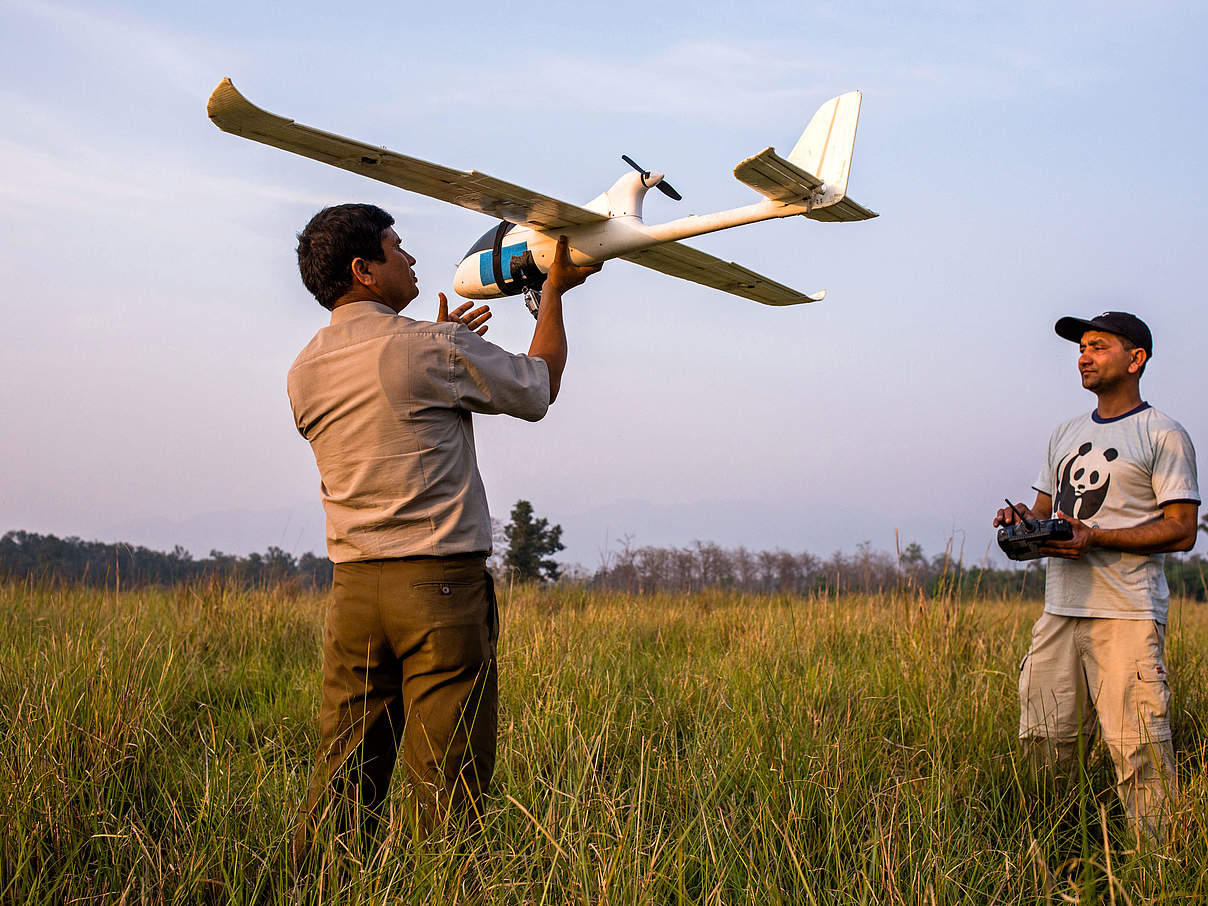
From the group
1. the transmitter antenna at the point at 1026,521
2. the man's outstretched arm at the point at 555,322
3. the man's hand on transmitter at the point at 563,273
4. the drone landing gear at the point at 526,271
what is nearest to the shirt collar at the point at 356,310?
the man's outstretched arm at the point at 555,322

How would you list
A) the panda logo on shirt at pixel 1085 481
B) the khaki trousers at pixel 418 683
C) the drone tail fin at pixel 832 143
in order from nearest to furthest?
1. the khaki trousers at pixel 418 683
2. the panda logo on shirt at pixel 1085 481
3. the drone tail fin at pixel 832 143

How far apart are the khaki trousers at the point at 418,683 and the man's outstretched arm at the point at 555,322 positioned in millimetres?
705

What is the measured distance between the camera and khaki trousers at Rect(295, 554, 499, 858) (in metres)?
2.64

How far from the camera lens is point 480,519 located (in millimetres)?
2766

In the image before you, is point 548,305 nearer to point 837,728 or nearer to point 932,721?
point 837,728

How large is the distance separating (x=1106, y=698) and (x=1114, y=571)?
20.2 inches

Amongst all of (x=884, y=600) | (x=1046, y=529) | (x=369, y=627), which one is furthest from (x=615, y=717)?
(x=884, y=600)

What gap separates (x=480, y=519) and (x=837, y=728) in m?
2.08

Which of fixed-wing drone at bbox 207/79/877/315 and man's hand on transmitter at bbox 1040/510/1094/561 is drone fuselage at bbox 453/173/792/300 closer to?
fixed-wing drone at bbox 207/79/877/315

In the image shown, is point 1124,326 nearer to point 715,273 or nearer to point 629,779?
point 715,273

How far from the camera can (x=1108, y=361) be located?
3.88m

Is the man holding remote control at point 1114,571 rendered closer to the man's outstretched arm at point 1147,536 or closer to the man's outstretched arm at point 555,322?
the man's outstretched arm at point 1147,536

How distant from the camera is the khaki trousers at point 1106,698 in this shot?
348cm

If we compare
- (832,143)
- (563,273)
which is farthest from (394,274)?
(832,143)
